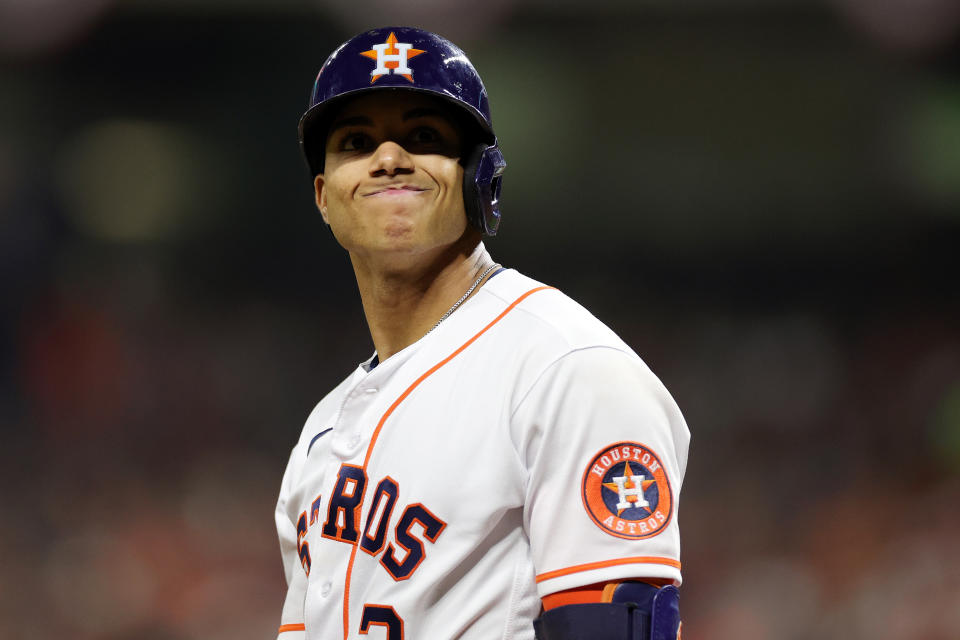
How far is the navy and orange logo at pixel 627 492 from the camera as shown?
1.26 meters

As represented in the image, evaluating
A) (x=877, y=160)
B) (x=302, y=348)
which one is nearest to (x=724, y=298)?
(x=877, y=160)

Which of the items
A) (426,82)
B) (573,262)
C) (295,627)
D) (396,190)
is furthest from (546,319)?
(573,262)

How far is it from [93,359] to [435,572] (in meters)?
4.26

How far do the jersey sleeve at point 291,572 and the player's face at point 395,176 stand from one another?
50 cm

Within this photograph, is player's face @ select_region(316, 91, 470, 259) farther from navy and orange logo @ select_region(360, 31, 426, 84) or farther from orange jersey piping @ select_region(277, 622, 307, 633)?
orange jersey piping @ select_region(277, 622, 307, 633)

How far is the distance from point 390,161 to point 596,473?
603 millimetres

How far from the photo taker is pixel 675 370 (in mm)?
5438

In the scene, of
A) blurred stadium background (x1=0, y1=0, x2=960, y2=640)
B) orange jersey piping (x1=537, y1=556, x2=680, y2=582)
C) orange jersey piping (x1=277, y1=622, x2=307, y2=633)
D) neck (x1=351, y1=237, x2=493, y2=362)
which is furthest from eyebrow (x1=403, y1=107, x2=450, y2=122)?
blurred stadium background (x1=0, y1=0, x2=960, y2=640)

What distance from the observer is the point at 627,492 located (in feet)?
4.18

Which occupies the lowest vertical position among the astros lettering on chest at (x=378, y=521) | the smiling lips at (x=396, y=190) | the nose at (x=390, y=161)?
the astros lettering on chest at (x=378, y=521)

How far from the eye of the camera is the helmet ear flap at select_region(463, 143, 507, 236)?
63.5 inches

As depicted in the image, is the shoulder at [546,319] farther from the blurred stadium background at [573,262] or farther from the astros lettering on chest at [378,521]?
the blurred stadium background at [573,262]

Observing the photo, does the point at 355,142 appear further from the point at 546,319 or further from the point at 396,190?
the point at 546,319

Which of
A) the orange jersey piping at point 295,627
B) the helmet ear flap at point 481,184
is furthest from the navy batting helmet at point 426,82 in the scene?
the orange jersey piping at point 295,627
